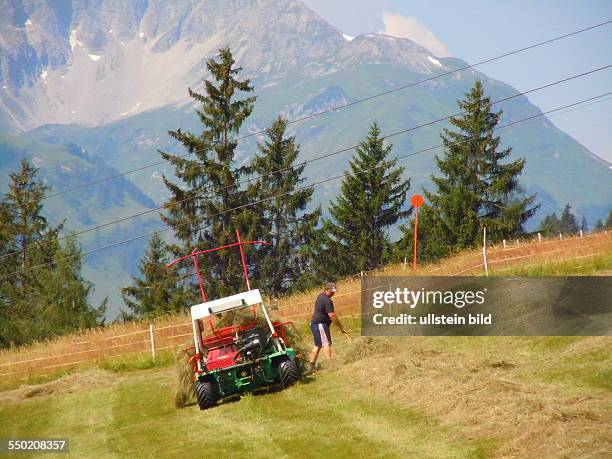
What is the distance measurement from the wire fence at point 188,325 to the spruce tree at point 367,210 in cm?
2708

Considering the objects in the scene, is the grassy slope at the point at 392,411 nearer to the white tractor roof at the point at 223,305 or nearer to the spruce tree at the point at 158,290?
the white tractor roof at the point at 223,305

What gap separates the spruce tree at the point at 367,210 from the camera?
6328 cm

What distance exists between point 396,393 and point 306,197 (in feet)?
161

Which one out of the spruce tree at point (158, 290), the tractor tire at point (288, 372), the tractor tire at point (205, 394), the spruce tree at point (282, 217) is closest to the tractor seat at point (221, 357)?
the tractor tire at point (205, 394)

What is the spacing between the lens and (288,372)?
19844 mm

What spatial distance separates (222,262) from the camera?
58938mm

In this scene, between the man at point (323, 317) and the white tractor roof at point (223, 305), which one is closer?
the white tractor roof at point (223, 305)

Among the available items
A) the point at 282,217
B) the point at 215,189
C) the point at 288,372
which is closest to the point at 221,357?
the point at 288,372

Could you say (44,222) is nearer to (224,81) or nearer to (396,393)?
(224,81)

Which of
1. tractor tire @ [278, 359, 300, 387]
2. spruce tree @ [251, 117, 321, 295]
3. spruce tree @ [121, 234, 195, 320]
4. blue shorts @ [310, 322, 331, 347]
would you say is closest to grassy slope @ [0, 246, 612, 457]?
tractor tire @ [278, 359, 300, 387]

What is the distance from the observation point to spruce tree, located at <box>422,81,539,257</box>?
62156 mm

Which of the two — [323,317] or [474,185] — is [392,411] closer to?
[323,317]

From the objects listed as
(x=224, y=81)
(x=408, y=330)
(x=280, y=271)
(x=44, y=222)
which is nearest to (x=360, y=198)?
(x=280, y=271)

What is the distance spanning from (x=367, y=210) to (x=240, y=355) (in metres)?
44.7
